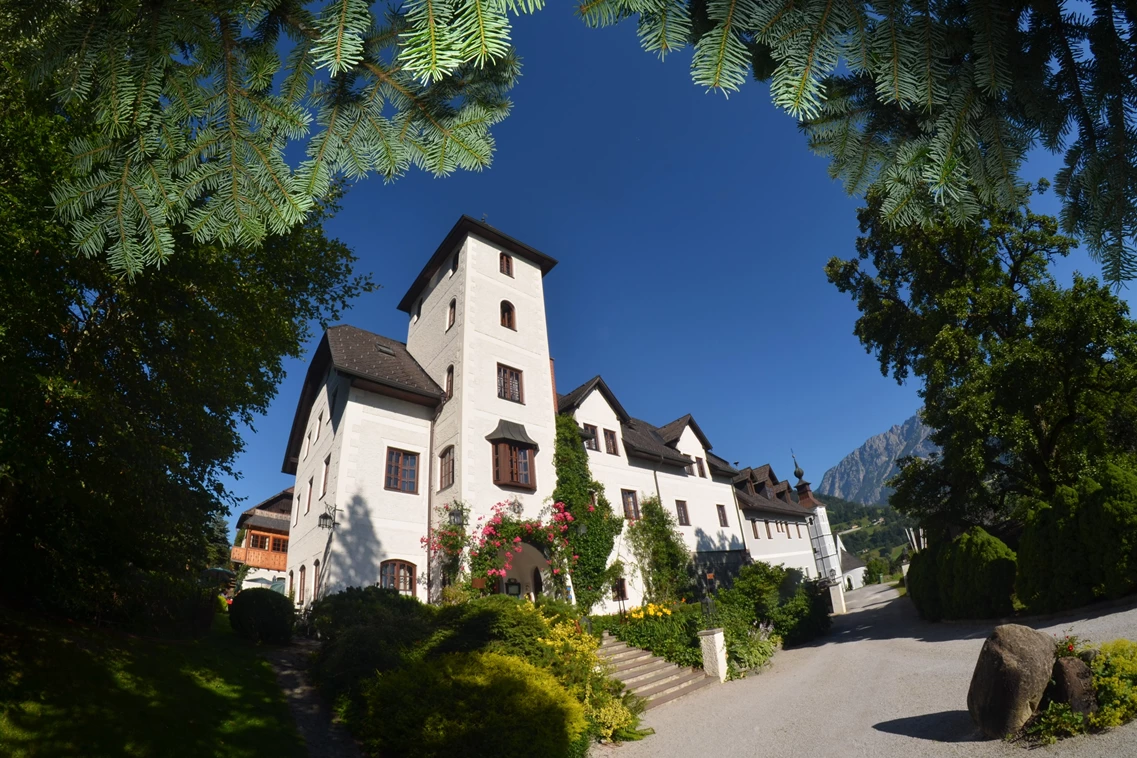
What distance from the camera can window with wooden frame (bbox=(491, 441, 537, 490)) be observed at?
17.9 meters

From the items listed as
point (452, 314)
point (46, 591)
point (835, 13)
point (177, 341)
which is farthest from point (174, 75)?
point (452, 314)

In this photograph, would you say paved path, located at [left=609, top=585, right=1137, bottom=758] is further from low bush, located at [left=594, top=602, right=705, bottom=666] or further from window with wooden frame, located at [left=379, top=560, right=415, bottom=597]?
window with wooden frame, located at [left=379, top=560, right=415, bottom=597]

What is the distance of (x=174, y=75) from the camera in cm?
253

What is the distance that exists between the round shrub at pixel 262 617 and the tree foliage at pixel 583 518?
849 centimetres

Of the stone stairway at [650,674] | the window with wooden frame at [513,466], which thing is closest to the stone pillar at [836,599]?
the stone stairway at [650,674]

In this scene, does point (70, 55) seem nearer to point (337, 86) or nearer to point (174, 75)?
point (174, 75)

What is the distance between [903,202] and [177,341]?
1175cm

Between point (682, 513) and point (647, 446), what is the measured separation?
12.0 ft

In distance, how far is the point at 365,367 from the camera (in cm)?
1866

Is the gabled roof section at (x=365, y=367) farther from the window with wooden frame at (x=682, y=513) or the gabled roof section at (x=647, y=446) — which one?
the window with wooden frame at (x=682, y=513)

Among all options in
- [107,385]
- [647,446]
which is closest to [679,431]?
[647,446]

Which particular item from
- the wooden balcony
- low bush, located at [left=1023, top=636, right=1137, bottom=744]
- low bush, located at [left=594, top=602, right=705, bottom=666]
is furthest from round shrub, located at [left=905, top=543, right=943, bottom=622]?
the wooden balcony

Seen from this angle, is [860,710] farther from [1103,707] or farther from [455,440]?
[455,440]

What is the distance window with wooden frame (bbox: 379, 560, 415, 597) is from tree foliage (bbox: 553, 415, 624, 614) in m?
5.15
